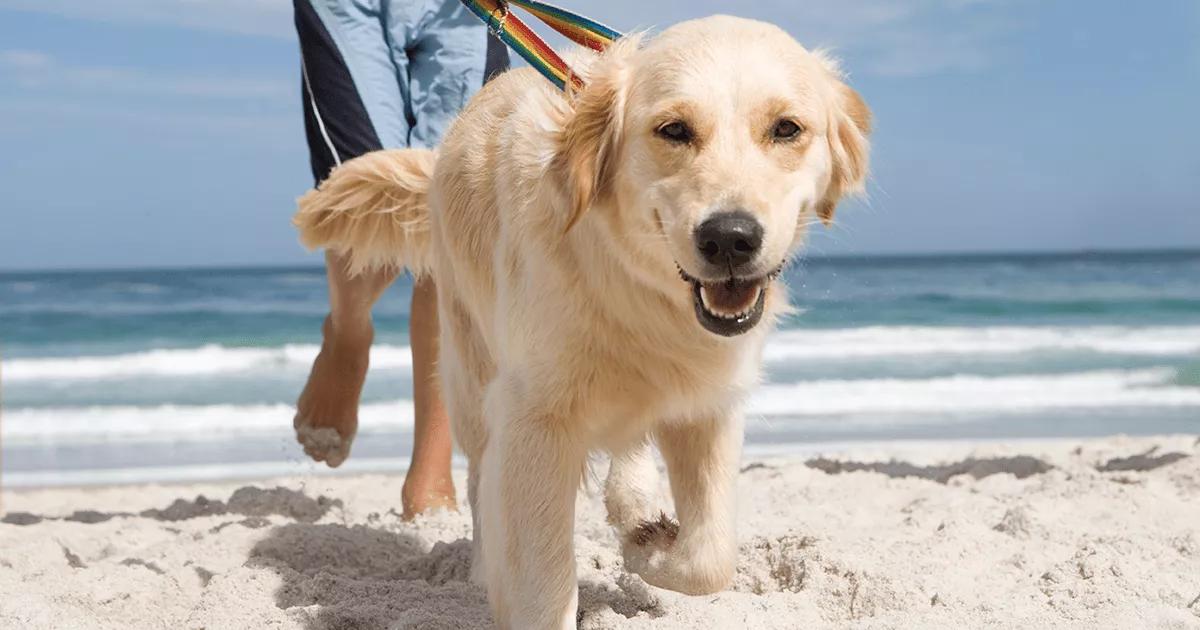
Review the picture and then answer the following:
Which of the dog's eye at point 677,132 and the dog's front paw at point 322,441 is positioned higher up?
the dog's eye at point 677,132

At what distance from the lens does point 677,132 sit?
2.42 meters

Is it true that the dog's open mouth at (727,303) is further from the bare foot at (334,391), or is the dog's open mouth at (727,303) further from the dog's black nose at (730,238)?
the bare foot at (334,391)

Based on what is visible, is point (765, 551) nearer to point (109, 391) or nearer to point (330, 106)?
point (330, 106)

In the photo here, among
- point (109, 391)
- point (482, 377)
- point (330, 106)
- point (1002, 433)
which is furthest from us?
point (109, 391)

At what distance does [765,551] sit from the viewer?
362 centimetres

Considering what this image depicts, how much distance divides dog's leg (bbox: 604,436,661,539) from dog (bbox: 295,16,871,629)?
0.12m

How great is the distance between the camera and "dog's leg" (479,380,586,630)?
2.61 meters

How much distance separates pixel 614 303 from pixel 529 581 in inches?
25.2

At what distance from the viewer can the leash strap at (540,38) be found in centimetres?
306

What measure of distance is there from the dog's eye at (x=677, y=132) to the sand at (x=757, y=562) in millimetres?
1204

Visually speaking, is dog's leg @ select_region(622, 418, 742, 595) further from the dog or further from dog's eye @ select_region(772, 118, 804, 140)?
dog's eye @ select_region(772, 118, 804, 140)

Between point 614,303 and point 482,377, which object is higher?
point 614,303

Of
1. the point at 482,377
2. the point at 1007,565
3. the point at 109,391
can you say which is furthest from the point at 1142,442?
the point at 109,391

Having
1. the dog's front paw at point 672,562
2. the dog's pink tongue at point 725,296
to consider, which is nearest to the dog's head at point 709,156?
the dog's pink tongue at point 725,296
